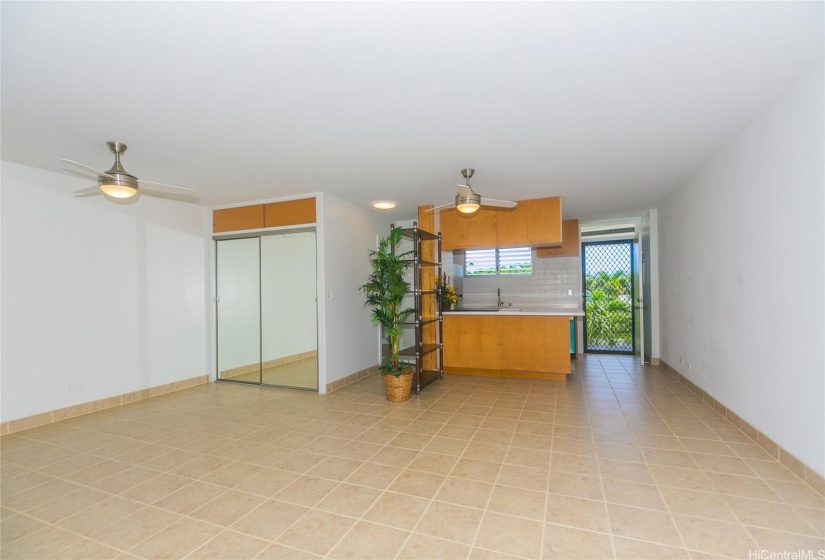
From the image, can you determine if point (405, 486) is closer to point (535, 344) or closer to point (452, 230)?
point (535, 344)

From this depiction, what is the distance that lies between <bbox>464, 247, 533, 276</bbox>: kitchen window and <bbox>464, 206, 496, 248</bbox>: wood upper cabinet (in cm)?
160

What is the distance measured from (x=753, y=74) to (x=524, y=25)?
63.5 inches

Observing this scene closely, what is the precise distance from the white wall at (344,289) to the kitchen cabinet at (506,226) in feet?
4.43

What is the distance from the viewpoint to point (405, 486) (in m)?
2.53

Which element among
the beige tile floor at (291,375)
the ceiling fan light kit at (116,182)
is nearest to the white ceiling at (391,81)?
the ceiling fan light kit at (116,182)

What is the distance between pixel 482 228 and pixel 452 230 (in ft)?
1.57

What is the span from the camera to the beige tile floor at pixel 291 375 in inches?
203

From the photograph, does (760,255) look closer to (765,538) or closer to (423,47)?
(765,538)

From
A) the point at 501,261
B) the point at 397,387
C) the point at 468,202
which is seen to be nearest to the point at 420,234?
the point at 468,202

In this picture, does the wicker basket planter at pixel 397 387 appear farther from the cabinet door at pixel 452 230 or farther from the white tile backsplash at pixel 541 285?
the white tile backsplash at pixel 541 285

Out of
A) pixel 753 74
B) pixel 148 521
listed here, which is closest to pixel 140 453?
pixel 148 521

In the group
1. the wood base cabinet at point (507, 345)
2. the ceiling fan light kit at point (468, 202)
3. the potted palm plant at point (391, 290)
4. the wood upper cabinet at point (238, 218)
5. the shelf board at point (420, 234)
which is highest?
the wood upper cabinet at point (238, 218)

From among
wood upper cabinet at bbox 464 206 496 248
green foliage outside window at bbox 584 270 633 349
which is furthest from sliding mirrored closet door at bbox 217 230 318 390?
green foliage outside window at bbox 584 270 633 349

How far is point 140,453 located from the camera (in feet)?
10.3
